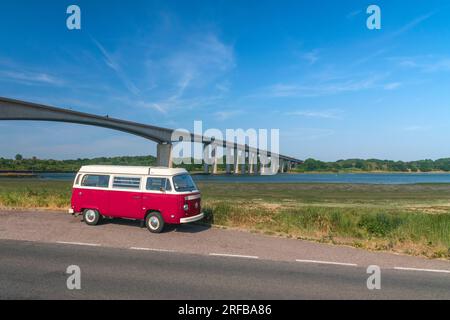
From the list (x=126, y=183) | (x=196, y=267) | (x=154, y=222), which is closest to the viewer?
(x=196, y=267)

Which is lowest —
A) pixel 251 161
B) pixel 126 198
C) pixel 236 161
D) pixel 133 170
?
pixel 126 198

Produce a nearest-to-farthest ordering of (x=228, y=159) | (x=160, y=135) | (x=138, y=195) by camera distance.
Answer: (x=138, y=195) < (x=160, y=135) < (x=228, y=159)

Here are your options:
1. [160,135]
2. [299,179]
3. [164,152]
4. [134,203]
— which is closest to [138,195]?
[134,203]

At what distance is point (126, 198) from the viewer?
12.4 meters

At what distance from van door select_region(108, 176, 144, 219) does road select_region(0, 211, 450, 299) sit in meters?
0.61

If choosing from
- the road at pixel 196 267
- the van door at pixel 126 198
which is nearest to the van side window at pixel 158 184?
the van door at pixel 126 198

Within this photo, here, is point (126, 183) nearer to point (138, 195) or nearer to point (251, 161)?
point (138, 195)

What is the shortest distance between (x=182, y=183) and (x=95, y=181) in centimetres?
343

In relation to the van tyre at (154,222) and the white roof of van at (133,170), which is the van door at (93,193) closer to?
the white roof of van at (133,170)

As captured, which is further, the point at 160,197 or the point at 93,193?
the point at 93,193

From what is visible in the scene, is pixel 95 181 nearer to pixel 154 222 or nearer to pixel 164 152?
pixel 154 222

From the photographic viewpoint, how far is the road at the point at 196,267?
646cm

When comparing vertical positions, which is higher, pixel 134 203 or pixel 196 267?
pixel 134 203
